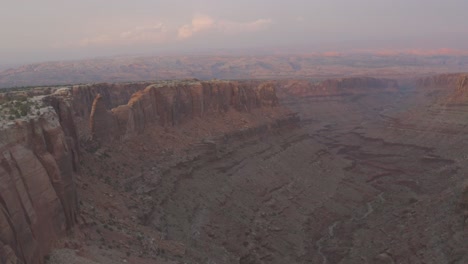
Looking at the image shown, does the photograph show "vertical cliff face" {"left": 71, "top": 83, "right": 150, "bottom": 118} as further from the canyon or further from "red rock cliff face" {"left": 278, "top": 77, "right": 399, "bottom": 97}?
"red rock cliff face" {"left": 278, "top": 77, "right": 399, "bottom": 97}

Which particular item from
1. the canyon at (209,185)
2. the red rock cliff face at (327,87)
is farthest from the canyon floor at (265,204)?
the red rock cliff face at (327,87)

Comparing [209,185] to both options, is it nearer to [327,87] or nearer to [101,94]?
[101,94]

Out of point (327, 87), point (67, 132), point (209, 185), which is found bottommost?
point (209, 185)

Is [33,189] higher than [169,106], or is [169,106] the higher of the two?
[169,106]

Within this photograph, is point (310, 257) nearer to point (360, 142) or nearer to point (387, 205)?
point (387, 205)

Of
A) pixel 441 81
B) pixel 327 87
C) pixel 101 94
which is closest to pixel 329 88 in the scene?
pixel 327 87

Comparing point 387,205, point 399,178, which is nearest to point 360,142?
point 399,178

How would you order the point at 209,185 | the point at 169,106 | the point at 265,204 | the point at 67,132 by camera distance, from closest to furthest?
the point at 67,132
the point at 209,185
the point at 265,204
the point at 169,106
